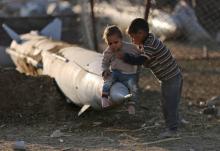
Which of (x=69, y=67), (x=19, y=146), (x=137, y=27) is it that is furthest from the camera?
(x=69, y=67)

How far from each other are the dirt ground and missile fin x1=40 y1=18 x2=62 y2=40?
3.28 metres

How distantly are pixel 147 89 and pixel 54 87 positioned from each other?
2.21 meters

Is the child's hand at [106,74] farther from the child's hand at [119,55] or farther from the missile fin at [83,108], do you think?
the missile fin at [83,108]

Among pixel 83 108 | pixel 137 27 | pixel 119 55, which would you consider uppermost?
pixel 137 27

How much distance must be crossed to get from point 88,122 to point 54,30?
586 cm

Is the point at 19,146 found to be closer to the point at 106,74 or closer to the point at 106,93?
the point at 106,93

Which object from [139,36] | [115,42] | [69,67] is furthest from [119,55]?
[69,67]

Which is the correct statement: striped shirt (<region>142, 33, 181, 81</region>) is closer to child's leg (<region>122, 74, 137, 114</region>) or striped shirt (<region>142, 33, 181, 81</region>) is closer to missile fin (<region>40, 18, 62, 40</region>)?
child's leg (<region>122, 74, 137, 114</region>)

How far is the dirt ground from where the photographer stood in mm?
8039

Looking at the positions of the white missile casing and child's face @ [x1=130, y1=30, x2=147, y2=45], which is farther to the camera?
the white missile casing

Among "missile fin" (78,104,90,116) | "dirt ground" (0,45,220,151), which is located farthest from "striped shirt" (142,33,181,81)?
"missile fin" (78,104,90,116)

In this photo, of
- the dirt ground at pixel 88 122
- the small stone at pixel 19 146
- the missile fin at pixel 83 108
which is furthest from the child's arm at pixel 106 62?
the small stone at pixel 19 146

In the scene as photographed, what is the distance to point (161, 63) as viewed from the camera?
8125 mm

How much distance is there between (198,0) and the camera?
1975 cm
